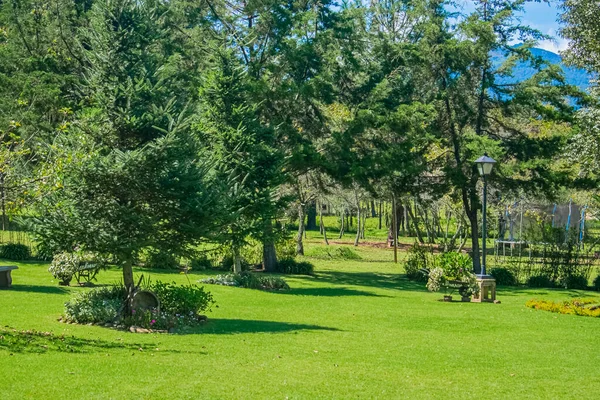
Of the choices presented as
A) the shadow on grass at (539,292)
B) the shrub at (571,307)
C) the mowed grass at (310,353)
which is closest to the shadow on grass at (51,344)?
the mowed grass at (310,353)

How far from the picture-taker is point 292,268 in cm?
3047

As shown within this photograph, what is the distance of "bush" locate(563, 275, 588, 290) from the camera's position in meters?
28.1

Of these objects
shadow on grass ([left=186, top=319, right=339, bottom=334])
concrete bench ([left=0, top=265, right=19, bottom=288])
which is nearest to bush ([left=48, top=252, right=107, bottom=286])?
concrete bench ([left=0, top=265, right=19, bottom=288])

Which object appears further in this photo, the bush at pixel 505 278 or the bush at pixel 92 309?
the bush at pixel 505 278

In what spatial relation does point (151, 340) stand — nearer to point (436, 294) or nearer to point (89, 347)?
point (89, 347)

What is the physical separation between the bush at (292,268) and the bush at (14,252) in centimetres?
974

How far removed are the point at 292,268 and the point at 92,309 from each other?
16.7m

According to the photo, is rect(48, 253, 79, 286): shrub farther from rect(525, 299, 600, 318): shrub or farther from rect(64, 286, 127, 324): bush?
rect(525, 299, 600, 318): shrub

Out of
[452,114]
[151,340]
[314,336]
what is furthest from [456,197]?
[151,340]

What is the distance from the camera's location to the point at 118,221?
14227mm

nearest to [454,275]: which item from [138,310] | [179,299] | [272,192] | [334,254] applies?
[272,192]

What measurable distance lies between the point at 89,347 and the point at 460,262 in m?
13.9

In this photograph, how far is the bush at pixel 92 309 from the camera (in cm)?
1412

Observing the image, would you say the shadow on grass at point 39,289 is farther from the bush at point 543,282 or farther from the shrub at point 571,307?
the bush at point 543,282
